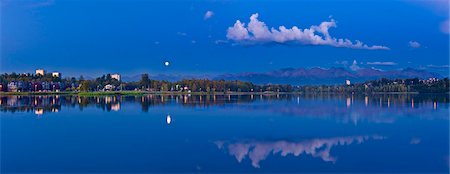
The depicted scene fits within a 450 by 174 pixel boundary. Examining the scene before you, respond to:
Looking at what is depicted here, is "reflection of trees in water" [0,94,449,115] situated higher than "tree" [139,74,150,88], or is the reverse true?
"tree" [139,74,150,88]

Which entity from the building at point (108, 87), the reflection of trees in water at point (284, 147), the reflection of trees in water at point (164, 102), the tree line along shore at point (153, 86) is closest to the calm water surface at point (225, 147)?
the reflection of trees in water at point (284, 147)

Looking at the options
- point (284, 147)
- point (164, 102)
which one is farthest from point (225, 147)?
point (164, 102)

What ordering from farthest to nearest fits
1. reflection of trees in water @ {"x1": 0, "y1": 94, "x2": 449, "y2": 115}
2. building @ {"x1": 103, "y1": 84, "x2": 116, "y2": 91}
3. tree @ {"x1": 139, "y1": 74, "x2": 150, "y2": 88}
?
tree @ {"x1": 139, "y1": 74, "x2": 150, "y2": 88}, building @ {"x1": 103, "y1": 84, "x2": 116, "y2": 91}, reflection of trees in water @ {"x1": 0, "y1": 94, "x2": 449, "y2": 115}

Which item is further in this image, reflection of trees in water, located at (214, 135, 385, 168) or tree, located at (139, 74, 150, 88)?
tree, located at (139, 74, 150, 88)

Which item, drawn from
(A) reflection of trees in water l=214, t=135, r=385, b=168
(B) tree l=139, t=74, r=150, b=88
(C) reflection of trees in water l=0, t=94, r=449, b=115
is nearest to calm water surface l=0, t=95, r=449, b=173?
(A) reflection of trees in water l=214, t=135, r=385, b=168

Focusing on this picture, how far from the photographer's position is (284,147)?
1488 centimetres

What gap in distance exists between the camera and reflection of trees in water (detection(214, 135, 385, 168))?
13.3 meters

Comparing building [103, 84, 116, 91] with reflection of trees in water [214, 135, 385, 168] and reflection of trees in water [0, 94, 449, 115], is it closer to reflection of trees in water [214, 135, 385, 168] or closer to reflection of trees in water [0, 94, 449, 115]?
reflection of trees in water [0, 94, 449, 115]

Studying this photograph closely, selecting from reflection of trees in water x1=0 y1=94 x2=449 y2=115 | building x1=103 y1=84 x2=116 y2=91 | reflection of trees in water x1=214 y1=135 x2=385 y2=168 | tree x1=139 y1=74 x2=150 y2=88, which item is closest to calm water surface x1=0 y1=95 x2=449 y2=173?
reflection of trees in water x1=214 y1=135 x2=385 y2=168

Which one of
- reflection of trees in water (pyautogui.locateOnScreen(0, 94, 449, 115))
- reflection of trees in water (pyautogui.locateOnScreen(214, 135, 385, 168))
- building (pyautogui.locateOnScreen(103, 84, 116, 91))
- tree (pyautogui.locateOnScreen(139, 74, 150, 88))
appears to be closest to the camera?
reflection of trees in water (pyautogui.locateOnScreen(214, 135, 385, 168))

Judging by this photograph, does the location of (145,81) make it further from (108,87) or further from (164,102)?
(164,102)

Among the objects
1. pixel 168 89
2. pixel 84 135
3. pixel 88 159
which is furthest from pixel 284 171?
pixel 168 89

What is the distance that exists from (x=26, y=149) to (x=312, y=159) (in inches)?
325

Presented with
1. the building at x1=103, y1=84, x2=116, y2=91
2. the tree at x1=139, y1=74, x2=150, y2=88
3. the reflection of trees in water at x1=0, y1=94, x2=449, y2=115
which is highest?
the tree at x1=139, y1=74, x2=150, y2=88
